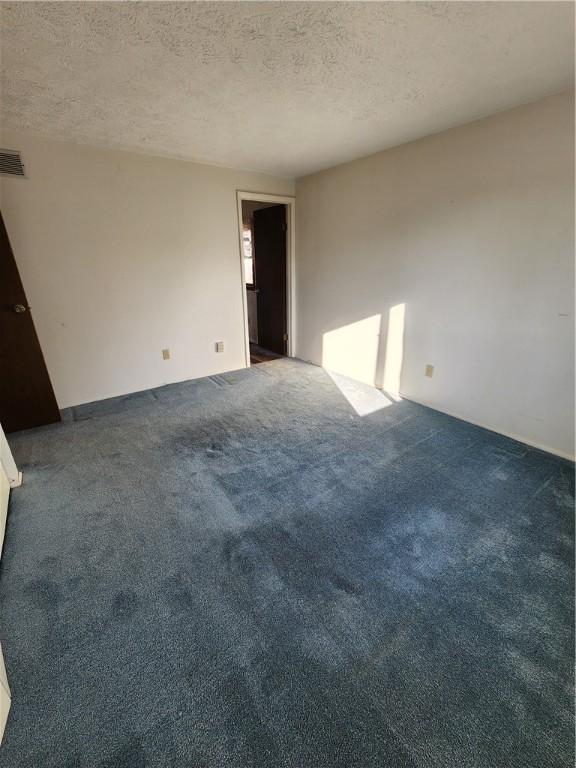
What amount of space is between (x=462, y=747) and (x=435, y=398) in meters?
2.48

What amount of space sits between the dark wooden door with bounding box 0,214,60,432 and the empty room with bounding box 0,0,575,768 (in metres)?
0.02

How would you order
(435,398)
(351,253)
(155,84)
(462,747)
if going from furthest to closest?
1. (351,253)
2. (435,398)
3. (155,84)
4. (462,747)

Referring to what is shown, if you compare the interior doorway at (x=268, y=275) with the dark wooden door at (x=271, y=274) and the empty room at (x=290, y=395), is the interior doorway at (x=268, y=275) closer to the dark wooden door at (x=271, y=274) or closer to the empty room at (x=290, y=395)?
the dark wooden door at (x=271, y=274)

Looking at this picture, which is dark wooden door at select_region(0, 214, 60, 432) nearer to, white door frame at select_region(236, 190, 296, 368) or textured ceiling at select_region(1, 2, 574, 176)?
textured ceiling at select_region(1, 2, 574, 176)

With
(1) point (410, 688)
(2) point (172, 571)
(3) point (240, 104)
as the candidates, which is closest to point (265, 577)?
(2) point (172, 571)

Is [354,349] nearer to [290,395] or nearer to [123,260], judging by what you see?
[290,395]

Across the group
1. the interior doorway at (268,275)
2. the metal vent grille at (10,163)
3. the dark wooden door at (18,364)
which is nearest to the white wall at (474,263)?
the interior doorway at (268,275)

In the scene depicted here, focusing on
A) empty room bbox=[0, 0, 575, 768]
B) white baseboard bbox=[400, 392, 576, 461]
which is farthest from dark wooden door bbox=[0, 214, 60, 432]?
white baseboard bbox=[400, 392, 576, 461]

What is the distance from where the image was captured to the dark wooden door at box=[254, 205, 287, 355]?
4.46 meters

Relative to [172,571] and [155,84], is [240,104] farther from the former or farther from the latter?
[172,571]

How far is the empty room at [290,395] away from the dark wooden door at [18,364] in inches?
0.8

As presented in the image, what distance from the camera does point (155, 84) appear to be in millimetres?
1828

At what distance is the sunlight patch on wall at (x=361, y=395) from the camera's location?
315cm

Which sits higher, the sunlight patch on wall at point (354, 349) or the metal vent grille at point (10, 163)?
the metal vent grille at point (10, 163)
